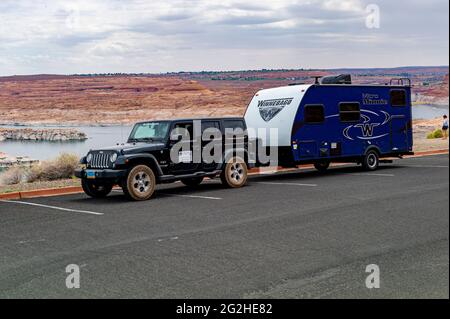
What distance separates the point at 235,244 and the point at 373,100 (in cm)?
1183

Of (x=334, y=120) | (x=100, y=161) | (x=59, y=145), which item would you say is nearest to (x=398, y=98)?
(x=334, y=120)

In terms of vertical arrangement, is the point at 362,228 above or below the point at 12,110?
below

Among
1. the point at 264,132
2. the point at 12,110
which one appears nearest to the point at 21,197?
the point at 264,132

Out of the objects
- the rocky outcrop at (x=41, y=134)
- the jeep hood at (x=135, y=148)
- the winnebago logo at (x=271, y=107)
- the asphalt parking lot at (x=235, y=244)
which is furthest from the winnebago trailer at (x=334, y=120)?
the rocky outcrop at (x=41, y=134)

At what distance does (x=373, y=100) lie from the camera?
18891 millimetres

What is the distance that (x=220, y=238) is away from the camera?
29.1 ft

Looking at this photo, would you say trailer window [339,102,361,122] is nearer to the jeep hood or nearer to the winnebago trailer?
the winnebago trailer

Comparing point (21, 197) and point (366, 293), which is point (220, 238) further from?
point (21, 197)

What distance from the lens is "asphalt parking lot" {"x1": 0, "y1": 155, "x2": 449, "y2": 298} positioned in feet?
20.4

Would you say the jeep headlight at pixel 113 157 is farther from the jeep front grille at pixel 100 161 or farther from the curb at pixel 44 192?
the curb at pixel 44 192

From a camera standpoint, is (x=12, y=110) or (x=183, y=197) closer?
(x=183, y=197)

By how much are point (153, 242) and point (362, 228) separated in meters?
3.22

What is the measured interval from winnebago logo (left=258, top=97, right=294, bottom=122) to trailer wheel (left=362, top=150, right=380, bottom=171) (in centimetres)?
331
